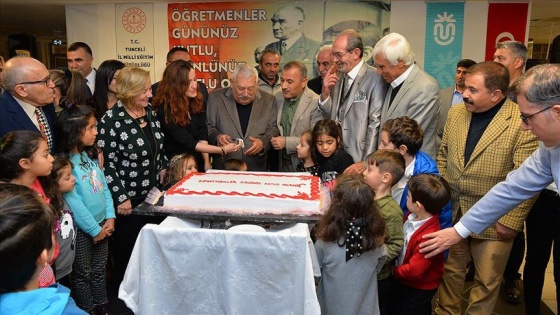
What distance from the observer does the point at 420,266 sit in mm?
2148

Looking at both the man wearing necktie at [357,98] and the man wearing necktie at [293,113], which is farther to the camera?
the man wearing necktie at [293,113]

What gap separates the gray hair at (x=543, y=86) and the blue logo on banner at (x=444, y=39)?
4.38 metres

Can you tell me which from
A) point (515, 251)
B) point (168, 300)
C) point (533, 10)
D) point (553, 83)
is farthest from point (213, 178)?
point (533, 10)

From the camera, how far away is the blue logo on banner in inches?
228

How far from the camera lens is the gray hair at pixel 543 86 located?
1636 mm

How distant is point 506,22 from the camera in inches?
227

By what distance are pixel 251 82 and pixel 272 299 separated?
1.83m

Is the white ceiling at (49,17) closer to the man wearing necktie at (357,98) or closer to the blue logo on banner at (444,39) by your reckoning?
the blue logo on banner at (444,39)

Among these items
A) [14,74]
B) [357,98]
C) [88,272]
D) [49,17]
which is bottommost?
[88,272]

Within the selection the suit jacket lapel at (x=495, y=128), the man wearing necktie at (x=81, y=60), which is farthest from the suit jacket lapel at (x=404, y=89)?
the man wearing necktie at (x=81, y=60)

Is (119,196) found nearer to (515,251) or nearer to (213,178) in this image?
(213,178)

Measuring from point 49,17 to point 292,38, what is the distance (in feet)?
14.3

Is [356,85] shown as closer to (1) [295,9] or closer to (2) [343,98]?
(2) [343,98]

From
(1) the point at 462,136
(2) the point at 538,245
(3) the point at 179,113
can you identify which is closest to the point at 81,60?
(3) the point at 179,113
